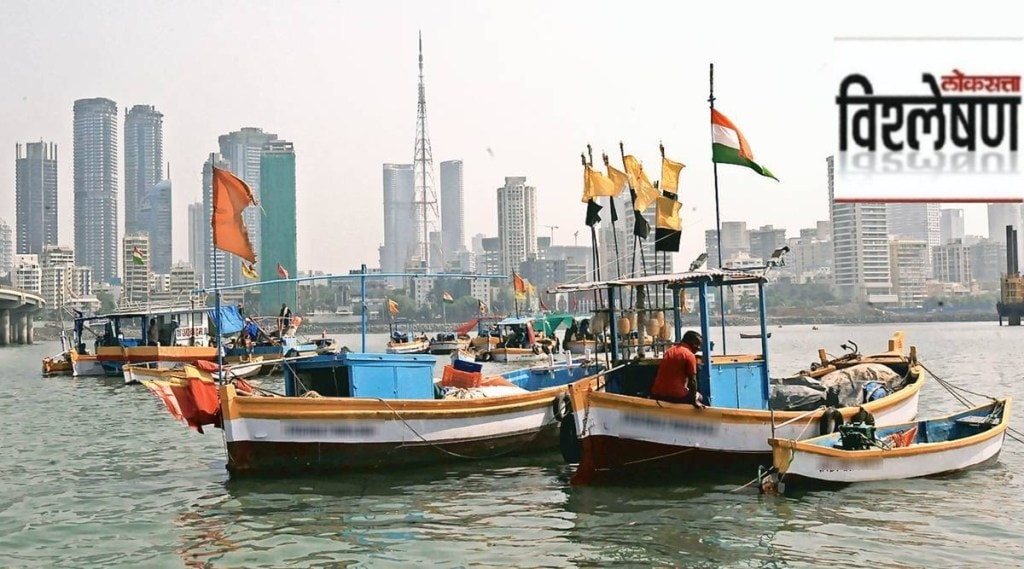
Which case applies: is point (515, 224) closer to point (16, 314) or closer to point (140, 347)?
point (16, 314)

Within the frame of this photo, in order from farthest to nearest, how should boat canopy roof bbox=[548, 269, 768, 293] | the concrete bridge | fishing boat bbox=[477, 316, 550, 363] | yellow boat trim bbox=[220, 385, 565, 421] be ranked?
the concrete bridge < fishing boat bbox=[477, 316, 550, 363] < yellow boat trim bbox=[220, 385, 565, 421] < boat canopy roof bbox=[548, 269, 768, 293]

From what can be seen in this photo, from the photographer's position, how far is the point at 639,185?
18.7 metres

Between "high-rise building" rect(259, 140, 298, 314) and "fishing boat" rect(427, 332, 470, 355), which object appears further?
"high-rise building" rect(259, 140, 298, 314)

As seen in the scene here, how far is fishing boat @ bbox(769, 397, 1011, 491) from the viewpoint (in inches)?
525

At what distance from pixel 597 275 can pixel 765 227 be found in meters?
175

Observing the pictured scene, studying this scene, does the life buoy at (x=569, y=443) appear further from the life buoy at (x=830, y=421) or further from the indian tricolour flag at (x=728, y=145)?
the indian tricolour flag at (x=728, y=145)

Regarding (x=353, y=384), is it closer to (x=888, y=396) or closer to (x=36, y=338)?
(x=888, y=396)

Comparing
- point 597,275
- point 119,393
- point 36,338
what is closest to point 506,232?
point 36,338

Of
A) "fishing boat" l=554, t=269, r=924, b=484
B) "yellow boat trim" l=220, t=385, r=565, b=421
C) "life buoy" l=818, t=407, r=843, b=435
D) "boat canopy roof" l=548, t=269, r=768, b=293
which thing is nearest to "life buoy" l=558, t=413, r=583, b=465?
"fishing boat" l=554, t=269, r=924, b=484

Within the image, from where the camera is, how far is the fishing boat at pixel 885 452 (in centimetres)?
1333

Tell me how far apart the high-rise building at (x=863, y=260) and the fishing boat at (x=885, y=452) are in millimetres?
179780

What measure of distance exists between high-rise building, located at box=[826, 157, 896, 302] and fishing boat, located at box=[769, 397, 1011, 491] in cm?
17978

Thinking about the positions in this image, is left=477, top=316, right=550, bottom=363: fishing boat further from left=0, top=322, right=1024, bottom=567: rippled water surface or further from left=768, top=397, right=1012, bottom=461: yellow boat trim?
left=768, top=397, right=1012, bottom=461: yellow boat trim

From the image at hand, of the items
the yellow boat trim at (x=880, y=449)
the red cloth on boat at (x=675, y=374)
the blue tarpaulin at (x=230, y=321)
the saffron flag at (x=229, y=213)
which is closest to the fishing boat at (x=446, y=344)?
the blue tarpaulin at (x=230, y=321)
